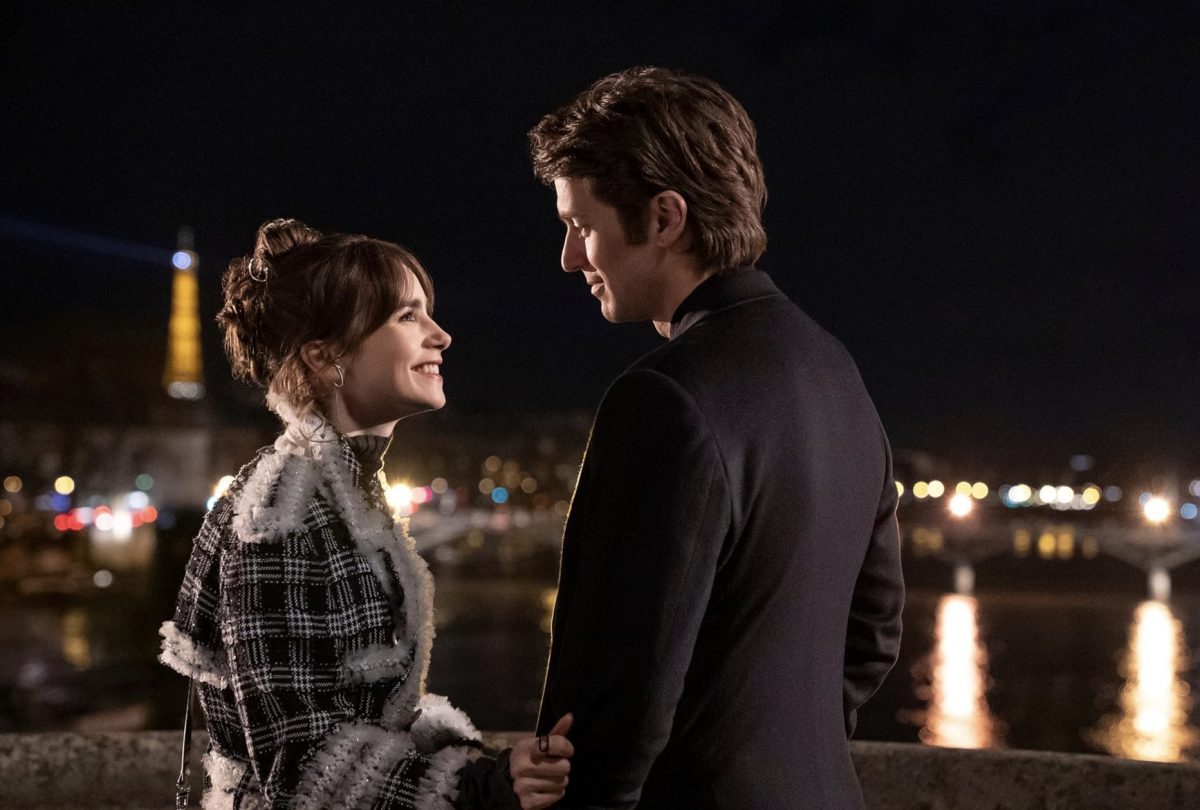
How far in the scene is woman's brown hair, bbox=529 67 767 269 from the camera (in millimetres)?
1837

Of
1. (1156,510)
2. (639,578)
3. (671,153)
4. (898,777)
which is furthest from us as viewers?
(1156,510)

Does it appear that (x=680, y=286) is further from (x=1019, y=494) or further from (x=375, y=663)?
(x=1019, y=494)

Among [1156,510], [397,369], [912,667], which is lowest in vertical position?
[912,667]

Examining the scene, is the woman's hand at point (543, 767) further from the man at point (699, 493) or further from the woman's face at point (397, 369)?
the woman's face at point (397, 369)

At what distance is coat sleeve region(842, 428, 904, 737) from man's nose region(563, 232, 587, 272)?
628 mm

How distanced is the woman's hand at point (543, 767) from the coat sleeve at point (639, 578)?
2cm

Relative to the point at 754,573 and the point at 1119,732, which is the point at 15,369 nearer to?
the point at 1119,732

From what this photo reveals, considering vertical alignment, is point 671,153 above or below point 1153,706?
above

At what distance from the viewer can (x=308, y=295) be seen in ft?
7.63

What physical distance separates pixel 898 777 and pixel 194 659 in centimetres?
239

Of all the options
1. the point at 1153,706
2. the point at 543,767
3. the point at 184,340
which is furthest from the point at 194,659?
the point at 184,340

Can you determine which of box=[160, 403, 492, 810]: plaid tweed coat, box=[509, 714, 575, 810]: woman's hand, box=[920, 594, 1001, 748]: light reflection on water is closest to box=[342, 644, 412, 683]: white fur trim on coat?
box=[160, 403, 492, 810]: plaid tweed coat

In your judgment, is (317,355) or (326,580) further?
(317,355)

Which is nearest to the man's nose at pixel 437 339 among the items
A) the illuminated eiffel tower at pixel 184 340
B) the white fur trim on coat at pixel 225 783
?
the white fur trim on coat at pixel 225 783
